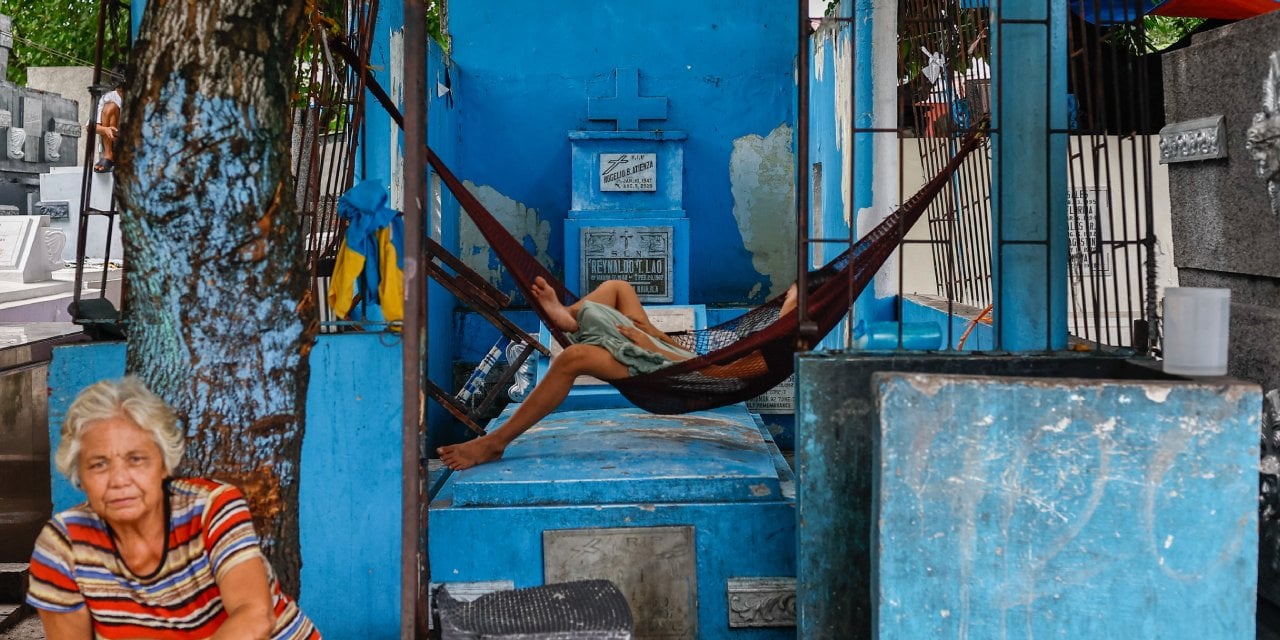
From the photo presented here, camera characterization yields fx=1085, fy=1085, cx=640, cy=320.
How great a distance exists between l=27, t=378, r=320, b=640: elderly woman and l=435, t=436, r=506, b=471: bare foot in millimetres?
1793

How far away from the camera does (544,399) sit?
401 cm

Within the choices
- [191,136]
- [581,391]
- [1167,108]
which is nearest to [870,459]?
[1167,108]

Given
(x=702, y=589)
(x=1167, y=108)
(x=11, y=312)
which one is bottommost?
(x=702, y=589)

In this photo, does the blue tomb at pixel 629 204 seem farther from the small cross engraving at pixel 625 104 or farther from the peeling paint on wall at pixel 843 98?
the peeling paint on wall at pixel 843 98

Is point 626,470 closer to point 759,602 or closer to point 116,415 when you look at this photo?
point 759,602

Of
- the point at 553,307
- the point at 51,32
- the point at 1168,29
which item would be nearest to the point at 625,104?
the point at 553,307

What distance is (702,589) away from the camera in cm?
354

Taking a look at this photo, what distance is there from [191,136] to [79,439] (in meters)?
0.60

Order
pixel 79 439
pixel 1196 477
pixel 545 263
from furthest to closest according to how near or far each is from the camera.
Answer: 1. pixel 545 263
2. pixel 1196 477
3. pixel 79 439

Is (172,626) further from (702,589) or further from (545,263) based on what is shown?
(545,263)

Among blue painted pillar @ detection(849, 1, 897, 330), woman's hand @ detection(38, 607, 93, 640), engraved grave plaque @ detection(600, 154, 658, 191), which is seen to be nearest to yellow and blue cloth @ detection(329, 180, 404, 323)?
woman's hand @ detection(38, 607, 93, 640)

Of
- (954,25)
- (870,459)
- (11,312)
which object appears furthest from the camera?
(11,312)

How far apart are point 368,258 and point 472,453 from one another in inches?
34.2

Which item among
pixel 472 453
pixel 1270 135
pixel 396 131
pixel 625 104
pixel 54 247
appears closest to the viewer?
pixel 1270 135
